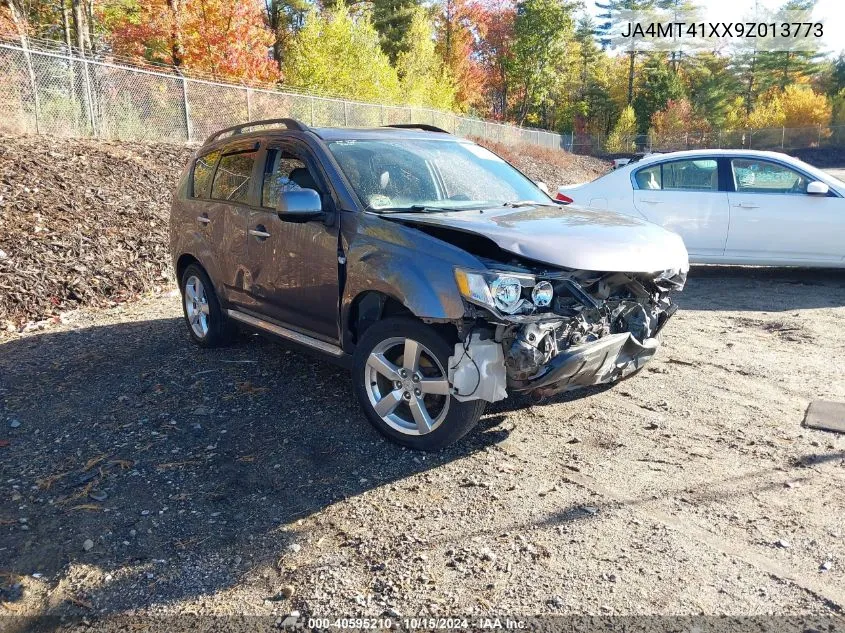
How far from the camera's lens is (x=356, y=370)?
407cm

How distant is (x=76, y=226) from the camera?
895 centimetres

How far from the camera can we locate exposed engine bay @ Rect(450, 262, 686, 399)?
344 cm

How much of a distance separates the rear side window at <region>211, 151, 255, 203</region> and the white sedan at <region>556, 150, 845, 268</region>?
4826 millimetres

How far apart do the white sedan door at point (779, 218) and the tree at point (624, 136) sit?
171 ft

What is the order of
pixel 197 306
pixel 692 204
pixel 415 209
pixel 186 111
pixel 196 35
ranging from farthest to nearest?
pixel 196 35 → pixel 186 111 → pixel 692 204 → pixel 197 306 → pixel 415 209

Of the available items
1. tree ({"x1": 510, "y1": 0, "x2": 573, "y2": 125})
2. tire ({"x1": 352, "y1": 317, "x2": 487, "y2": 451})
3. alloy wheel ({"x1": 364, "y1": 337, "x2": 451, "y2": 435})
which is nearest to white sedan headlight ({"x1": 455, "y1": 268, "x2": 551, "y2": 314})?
tire ({"x1": 352, "y1": 317, "x2": 487, "y2": 451})

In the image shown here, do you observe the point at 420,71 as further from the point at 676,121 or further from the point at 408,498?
the point at 408,498

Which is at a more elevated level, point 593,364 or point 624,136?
point 624,136

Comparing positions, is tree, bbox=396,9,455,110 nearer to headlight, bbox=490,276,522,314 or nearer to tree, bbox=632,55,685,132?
tree, bbox=632,55,685,132

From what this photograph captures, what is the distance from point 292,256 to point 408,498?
2.02 meters

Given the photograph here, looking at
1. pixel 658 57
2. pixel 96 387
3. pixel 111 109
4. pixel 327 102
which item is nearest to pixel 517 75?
pixel 658 57

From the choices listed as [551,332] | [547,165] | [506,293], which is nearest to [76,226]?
[506,293]

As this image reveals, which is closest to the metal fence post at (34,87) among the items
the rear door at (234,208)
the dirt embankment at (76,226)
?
the dirt embankment at (76,226)

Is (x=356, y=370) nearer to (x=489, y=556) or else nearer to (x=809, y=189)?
(x=489, y=556)
